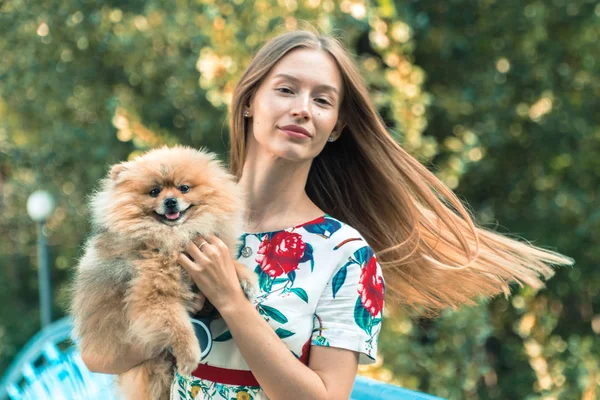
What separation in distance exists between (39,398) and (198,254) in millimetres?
2403

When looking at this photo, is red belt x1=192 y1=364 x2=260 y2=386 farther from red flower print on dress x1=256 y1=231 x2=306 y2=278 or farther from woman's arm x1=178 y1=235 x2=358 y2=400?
red flower print on dress x1=256 y1=231 x2=306 y2=278

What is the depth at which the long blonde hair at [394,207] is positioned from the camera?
2658 millimetres

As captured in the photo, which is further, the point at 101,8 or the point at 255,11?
the point at 101,8

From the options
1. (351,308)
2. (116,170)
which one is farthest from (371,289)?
(116,170)

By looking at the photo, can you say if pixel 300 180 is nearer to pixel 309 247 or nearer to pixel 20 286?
pixel 309 247

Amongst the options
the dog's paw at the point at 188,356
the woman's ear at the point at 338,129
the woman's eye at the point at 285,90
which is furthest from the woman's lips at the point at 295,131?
the dog's paw at the point at 188,356

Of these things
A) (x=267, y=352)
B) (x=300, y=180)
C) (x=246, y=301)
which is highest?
(x=300, y=180)

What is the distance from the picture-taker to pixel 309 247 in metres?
2.37

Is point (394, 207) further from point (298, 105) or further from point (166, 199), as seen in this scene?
point (166, 199)

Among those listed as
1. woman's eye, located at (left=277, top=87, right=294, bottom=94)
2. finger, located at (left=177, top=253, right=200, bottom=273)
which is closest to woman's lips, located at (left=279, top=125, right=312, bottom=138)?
woman's eye, located at (left=277, top=87, right=294, bottom=94)

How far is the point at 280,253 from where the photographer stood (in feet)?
7.82

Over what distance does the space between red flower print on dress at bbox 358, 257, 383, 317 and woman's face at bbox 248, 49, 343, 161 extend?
1.34ft

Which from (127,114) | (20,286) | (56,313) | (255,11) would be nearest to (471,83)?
(255,11)

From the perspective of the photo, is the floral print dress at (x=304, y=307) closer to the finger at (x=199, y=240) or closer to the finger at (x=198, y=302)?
the finger at (x=198, y=302)
